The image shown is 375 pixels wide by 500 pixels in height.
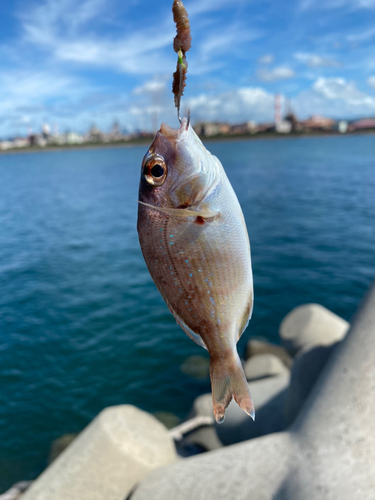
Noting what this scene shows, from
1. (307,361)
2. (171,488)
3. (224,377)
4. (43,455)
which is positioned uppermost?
(224,377)

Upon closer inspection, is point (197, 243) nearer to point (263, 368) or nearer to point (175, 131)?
point (175, 131)

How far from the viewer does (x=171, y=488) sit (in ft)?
17.3

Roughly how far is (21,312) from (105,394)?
22.6ft

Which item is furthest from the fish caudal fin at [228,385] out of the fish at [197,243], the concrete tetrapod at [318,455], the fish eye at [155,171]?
the concrete tetrapod at [318,455]

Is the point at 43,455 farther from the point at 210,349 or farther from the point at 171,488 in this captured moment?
the point at 210,349

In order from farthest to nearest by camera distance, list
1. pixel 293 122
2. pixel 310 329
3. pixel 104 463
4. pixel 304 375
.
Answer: pixel 293 122
pixel 310 329
pixel 304 375
pixel 104 463

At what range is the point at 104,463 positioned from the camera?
630 centimetres

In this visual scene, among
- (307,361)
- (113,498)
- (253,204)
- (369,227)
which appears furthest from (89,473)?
(253,204)

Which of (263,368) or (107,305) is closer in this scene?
(263,368)

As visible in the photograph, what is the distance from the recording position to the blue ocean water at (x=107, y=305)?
11.7 m

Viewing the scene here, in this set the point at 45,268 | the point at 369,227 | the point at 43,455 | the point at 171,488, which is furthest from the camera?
the point at 369,227

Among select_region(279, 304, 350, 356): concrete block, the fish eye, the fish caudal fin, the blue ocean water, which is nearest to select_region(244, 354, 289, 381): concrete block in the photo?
select_region(279, 304, 350, 356): concrete block

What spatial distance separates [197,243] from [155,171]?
487 mm

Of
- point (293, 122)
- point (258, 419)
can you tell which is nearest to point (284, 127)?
point (293, 122)
